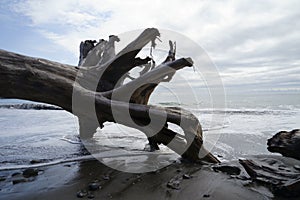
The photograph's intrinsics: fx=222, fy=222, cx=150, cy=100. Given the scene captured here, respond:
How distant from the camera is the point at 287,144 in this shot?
2.71 m

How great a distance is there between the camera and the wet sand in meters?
2.52

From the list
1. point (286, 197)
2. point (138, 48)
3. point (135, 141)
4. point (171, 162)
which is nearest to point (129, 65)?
point (138, 48)

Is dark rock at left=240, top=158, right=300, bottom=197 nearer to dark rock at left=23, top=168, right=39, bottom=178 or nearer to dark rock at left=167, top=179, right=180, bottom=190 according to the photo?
dark rock at left=167, top=179, right=180, bottom=190

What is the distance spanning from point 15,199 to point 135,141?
376 cm

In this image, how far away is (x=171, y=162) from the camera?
3.92m

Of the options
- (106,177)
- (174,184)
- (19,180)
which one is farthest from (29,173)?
(174,184)

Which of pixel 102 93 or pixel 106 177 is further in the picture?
pixel 102 93

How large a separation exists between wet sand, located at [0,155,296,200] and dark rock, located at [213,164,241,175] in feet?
0.33

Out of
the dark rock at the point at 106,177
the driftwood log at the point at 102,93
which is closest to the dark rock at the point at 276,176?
the driftwood log at the point at 102,93

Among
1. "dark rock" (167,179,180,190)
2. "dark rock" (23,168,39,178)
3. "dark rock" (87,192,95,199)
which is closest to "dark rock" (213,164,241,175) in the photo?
"dark rock" (167,179,180,190)

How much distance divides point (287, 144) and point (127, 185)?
2041 millimetres

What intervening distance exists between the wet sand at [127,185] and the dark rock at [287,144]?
52cm

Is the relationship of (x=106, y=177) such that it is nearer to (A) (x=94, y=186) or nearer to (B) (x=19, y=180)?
(A) (x=94, y=186)

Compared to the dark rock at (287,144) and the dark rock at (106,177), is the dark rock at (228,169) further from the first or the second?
the dark rock at (106,177)
